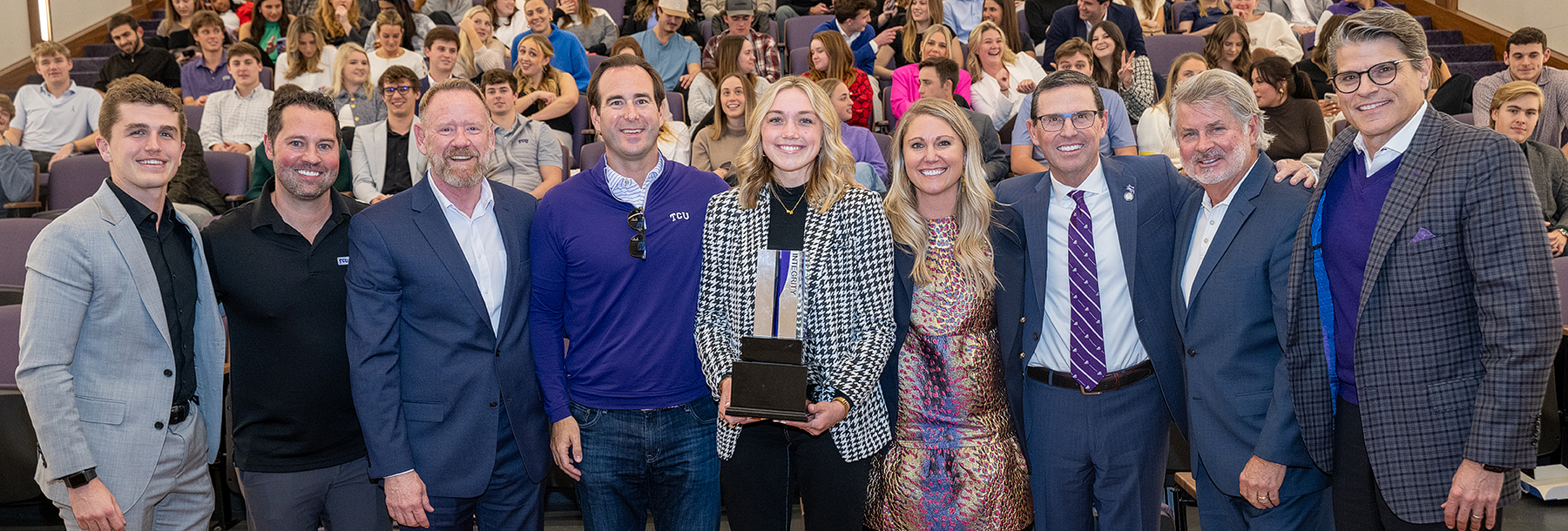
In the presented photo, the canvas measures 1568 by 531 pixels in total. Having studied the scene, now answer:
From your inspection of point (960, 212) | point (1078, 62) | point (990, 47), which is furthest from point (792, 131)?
point (990, 47)

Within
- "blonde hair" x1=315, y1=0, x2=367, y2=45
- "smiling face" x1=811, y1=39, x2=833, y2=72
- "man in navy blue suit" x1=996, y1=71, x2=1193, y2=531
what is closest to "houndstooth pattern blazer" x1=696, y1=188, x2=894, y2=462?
"man in navy blue suit" x1=996, y1=71, x2=1193, y2=531

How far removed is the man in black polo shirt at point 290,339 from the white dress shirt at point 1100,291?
1.74 metres

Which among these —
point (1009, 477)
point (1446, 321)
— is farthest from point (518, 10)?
point (1446, 321)

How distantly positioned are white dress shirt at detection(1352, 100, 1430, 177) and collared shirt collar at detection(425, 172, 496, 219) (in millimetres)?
1977

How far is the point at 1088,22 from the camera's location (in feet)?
25.1

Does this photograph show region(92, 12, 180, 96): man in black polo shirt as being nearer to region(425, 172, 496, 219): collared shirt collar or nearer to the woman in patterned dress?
region(425, 172, 496, 219): collared shirt collar

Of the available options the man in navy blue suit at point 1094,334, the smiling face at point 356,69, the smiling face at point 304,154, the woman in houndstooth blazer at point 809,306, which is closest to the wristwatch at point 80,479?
the smiling face at point 304,154

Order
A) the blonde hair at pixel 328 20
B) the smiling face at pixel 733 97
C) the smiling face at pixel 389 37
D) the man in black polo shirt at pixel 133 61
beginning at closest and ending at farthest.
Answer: the smiling face at pixel 733 97 → the smiling face at pixel 389 37 → the man in black polo shirt at pixel 133 61 → the blonde hair at pixel 328 20

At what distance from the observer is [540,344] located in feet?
7.47

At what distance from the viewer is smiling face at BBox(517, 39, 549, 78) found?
6516 millimetres

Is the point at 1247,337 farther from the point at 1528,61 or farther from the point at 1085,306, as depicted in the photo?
the point at 1528,61

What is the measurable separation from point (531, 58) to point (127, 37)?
426 centimetres

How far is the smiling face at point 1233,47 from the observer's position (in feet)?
21.2

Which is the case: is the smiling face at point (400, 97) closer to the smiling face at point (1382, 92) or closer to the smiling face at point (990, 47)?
the smiling face at point (990, 47)
